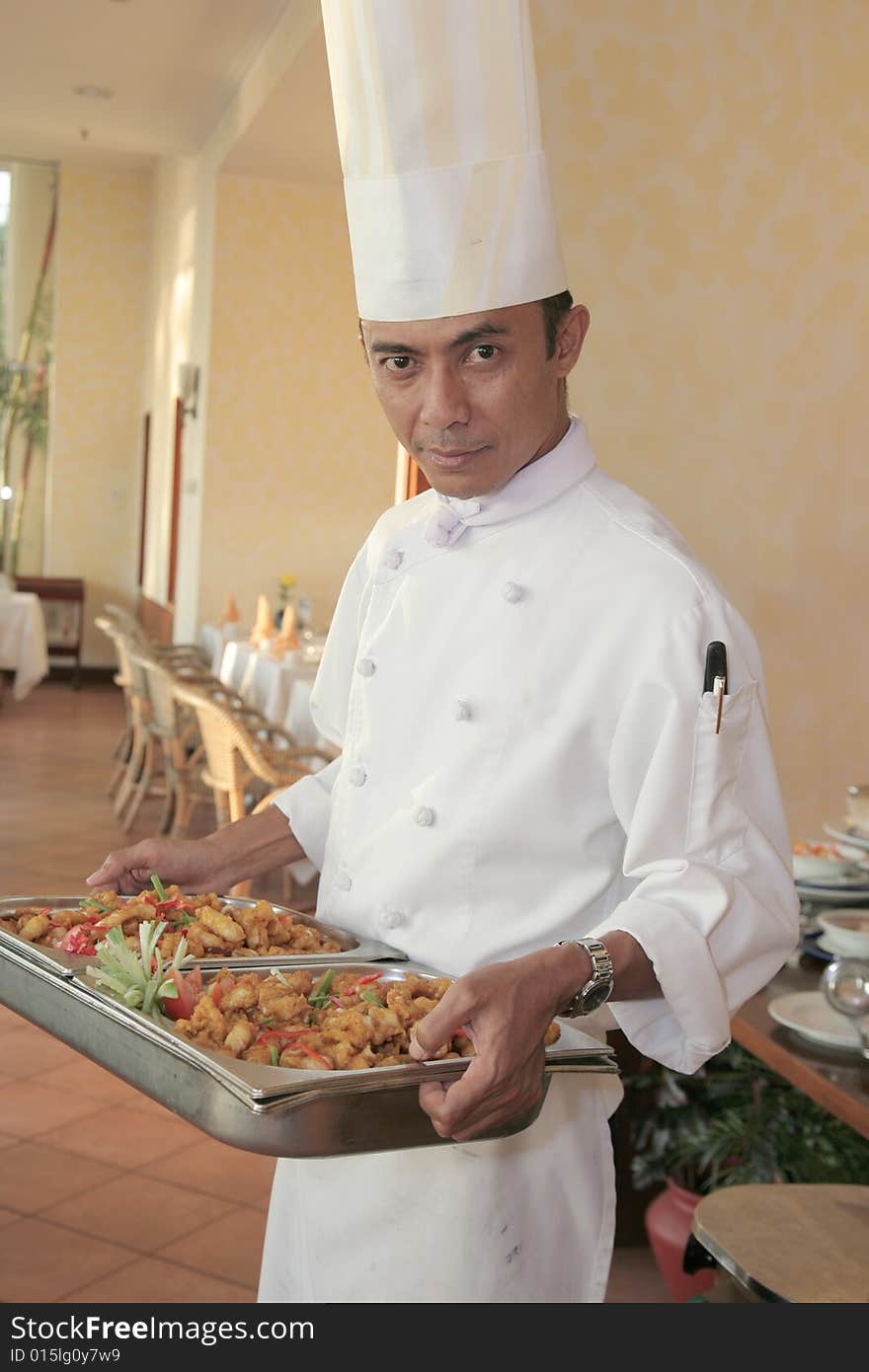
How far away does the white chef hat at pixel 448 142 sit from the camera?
1312 millimetres

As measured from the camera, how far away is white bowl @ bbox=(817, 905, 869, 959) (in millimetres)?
2160

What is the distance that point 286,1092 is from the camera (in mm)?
983

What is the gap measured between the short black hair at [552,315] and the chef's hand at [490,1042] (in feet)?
1.83

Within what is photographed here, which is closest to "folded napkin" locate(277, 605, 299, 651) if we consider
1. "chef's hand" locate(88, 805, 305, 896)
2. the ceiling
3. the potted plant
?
the ceiling

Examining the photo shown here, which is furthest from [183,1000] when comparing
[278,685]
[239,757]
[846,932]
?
[278,685]

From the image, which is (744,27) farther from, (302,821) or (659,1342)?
(659,1342)

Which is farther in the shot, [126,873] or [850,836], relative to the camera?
[850,836]

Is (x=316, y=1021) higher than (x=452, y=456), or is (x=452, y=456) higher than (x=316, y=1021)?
(x=452, y=456)

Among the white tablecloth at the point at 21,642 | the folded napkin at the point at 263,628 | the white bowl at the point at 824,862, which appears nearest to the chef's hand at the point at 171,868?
the white bowl at the point at 824,862

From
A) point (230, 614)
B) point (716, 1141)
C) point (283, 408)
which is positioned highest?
point (283, 408)

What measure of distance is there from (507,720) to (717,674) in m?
0.19

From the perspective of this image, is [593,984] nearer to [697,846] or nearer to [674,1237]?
[697,846]

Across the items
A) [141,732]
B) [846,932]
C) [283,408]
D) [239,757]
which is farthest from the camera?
[283,408]

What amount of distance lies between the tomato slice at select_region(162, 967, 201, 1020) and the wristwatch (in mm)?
296
